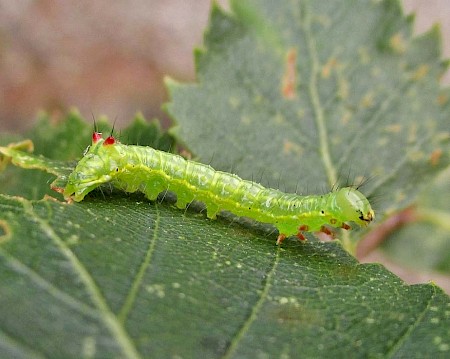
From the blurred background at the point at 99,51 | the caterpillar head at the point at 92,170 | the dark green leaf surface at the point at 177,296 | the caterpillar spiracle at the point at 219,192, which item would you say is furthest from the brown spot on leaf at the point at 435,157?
the blurred background at the point at 99,51

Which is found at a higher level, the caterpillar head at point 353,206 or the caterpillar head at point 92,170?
the caterpillar head at point 353,206

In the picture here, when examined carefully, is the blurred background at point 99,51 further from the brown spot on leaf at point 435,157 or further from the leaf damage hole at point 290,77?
the brown spot on leaf at point 435,157

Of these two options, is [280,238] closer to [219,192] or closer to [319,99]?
[219,192]

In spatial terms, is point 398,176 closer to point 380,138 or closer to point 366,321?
point 380,138

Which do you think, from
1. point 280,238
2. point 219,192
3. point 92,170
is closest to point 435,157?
point 280,238

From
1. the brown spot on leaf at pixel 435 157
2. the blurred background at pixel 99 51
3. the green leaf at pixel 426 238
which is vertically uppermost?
the blurred background at pixel 99 51

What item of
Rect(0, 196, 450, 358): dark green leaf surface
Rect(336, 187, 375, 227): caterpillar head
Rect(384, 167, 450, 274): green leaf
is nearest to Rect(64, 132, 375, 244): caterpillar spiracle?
Rect(336, 187, 375, 227): caterpillar head

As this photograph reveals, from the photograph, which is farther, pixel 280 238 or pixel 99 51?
pixel 99 51

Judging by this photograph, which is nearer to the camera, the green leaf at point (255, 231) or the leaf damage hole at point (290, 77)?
the green leaf at point (255, 231)
